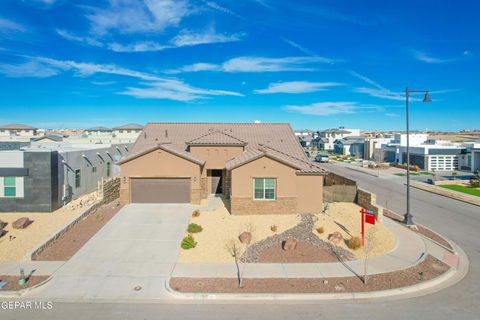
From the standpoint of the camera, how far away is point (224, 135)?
90.2 ft

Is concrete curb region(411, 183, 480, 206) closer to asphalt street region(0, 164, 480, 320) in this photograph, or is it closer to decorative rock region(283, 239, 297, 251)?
asphalt street region(0, 164, 480, 320)

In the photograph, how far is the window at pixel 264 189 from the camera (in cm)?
2081

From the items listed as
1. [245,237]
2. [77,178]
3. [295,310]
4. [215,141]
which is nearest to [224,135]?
[215,141]

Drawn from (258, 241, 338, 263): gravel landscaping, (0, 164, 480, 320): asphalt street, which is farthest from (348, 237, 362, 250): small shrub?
(0, 164, 480, 320): asphalt street

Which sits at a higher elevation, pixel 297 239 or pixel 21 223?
pixel 21 223

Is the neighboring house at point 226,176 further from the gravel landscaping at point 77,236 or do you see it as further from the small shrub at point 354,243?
the small shrub at point 354,243

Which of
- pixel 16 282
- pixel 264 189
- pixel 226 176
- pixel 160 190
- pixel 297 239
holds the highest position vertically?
pixel 226 176

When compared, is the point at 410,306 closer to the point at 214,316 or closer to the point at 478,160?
the point at 214,316

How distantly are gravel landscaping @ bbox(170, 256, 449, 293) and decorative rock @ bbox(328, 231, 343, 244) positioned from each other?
3431 mm

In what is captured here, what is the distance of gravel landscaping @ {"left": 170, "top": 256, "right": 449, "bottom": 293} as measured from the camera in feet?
37.3

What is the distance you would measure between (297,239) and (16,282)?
12.4 m

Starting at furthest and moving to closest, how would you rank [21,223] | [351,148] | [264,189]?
[351,148] < [264,189] < [21,223]

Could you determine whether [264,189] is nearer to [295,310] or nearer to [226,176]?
[226,176]

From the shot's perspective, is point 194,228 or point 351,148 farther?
point 351,148
